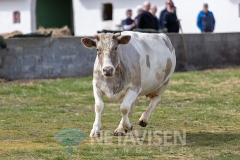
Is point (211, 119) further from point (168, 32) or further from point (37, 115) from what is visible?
point (168, 32)

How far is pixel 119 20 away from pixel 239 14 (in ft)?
20.8

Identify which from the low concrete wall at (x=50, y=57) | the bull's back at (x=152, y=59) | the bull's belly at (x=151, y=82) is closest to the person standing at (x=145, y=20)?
the low concrete wall at (x=50, y=57)

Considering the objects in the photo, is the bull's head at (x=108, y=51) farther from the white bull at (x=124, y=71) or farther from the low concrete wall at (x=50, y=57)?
the low concrete wall at (x=50, y=57)

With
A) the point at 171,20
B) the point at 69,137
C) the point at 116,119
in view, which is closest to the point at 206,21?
the point at 171,20

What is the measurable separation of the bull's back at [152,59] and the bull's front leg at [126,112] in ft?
1.55

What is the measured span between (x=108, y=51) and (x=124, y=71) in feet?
1.59

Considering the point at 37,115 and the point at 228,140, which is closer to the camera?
the point at 228,140

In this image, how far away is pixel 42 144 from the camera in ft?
34.8

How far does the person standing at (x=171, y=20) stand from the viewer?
965 inches

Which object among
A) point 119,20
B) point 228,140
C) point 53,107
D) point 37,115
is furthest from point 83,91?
point 119,20

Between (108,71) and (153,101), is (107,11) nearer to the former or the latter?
(153,101)

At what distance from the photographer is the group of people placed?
23.4m

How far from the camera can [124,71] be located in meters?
11.5

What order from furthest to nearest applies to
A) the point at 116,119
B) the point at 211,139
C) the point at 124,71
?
1. the point at 116,119
2. the point at 124,71
3. the point at 211,139
